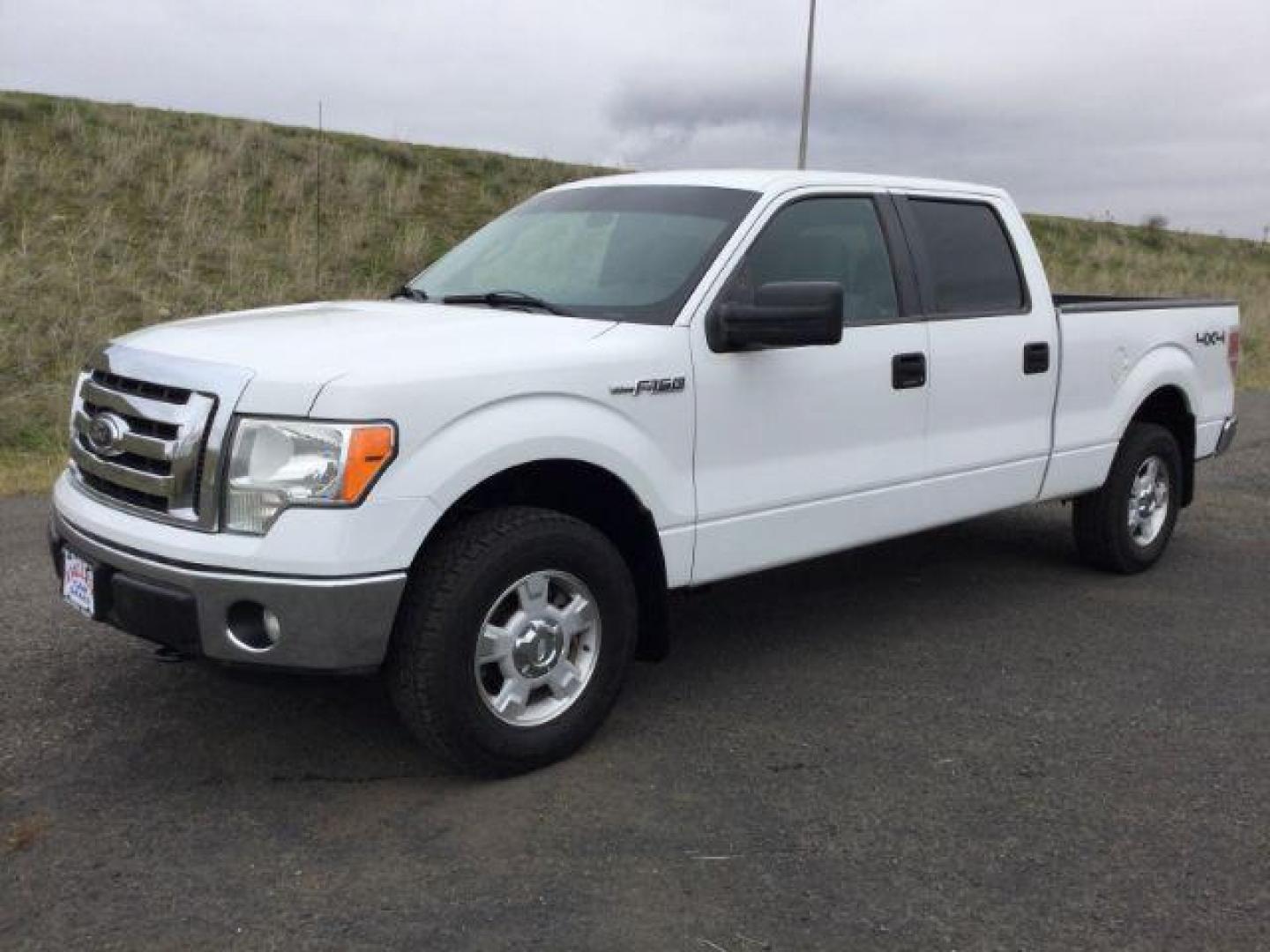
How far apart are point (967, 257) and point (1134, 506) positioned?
176 cm

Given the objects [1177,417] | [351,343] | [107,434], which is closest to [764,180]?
[351,343]

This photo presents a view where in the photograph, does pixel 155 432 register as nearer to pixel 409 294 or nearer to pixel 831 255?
pixel 409 294

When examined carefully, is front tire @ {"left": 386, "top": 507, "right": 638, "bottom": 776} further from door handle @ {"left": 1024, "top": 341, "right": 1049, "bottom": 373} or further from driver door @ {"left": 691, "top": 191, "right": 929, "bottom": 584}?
door handle @ {"left": 1024, "top": 341, "right": 1049, "bottom": 373}

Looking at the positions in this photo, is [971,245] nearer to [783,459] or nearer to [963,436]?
[963,436]

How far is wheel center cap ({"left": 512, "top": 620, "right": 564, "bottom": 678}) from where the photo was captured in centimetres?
374

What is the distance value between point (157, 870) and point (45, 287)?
456 inches

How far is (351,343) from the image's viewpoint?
3635 millimetres

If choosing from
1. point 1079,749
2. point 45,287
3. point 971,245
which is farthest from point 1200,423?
point 45,287

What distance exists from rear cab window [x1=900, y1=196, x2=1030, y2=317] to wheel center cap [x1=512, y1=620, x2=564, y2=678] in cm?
215

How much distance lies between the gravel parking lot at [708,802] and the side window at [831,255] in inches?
54.5

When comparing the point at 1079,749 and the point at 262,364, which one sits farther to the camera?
the point at 1079,749

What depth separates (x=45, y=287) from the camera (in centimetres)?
1331

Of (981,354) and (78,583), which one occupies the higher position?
(981,354)

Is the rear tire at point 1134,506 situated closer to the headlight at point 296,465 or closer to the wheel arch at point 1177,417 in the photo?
the wheel arch at point 1177,417
